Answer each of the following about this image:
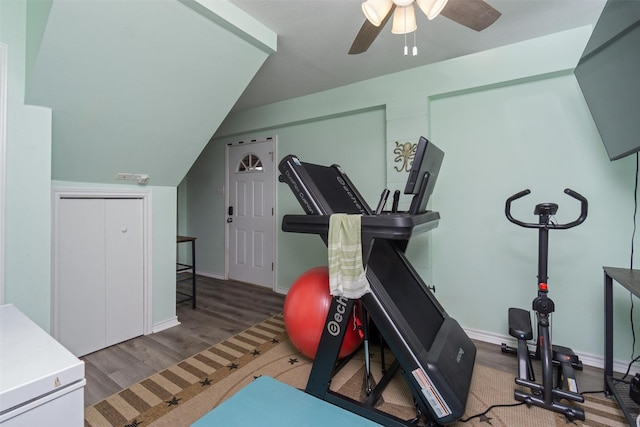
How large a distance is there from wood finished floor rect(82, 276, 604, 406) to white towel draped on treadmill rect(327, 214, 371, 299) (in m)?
1.44

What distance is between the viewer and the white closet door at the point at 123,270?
8.14 feet

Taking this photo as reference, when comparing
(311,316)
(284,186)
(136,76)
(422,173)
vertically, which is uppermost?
(136,76)

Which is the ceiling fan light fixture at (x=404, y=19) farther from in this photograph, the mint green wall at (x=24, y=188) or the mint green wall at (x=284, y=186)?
the mint green wall at (x=24, y=188)

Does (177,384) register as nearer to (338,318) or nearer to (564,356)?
(338,318)

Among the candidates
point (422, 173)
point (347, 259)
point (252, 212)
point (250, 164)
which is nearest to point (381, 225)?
point (347, 259)

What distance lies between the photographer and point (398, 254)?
2.13m

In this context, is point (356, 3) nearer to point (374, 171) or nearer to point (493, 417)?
point (374, 171)

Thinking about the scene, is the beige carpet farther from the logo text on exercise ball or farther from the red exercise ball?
the logo text on exercise ball

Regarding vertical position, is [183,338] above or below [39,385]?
below

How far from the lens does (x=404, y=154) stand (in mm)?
2824

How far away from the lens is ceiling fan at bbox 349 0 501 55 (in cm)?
142

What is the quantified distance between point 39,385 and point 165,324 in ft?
6.52

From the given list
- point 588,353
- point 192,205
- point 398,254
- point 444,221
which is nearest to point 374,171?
point 444,221

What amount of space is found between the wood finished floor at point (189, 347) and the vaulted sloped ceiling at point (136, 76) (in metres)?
1.41
